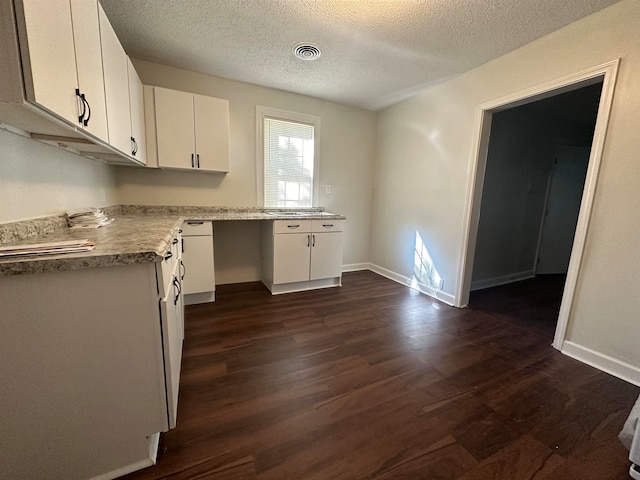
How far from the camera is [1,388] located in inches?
33.2

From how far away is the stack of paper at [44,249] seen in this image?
85 centimetres

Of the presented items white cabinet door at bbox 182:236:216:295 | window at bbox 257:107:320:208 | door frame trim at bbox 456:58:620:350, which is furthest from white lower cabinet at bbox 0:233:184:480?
door frame trim at bbox 456:58:620:350

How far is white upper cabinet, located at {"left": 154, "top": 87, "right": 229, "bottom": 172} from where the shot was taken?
8.16ft

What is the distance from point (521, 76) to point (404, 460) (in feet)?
9.61

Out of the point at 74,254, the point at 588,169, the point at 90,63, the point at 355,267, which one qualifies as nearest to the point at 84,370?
the point at 74,254

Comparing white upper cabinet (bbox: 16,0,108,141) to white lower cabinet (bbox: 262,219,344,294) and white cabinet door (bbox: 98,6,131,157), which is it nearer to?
white cabinet door (bbox: 98,6,131,157)

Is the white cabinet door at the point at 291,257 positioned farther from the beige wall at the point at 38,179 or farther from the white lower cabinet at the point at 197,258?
the beige wall at the point at 38,179

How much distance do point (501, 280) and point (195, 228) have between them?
13.3 feet

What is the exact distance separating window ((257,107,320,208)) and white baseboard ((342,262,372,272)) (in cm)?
116

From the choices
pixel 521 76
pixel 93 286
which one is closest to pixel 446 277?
pixel 521 76

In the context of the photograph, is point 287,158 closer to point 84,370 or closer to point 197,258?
point 197,258

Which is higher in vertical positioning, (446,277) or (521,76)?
(521,76)

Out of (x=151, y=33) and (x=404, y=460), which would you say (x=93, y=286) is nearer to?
(x=404, y=460)

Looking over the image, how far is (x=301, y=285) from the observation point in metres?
3.21
